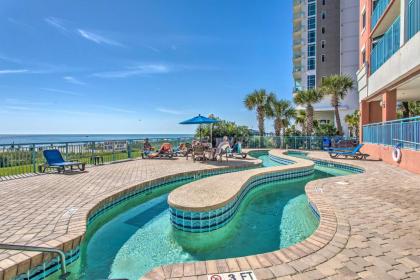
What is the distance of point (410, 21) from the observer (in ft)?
27.1

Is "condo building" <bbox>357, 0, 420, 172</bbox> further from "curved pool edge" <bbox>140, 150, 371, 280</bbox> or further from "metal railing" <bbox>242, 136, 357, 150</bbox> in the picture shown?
"curved pool edge" <bbox>140, 150, 371, 280</bbox>

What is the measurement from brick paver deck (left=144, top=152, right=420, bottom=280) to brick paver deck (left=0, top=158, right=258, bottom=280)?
5.03 ft

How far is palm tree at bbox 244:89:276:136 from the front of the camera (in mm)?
22953

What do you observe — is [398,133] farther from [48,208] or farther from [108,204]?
[48,208]

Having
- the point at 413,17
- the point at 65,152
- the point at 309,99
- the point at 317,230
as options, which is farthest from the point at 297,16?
the point at 317,230

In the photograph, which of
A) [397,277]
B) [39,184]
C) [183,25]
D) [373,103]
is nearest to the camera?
[397,277]

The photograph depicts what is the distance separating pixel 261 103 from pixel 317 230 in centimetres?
2044

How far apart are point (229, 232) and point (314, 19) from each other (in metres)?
38.3

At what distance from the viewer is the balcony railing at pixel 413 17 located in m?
7.73

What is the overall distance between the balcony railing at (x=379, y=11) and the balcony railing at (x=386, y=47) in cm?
125

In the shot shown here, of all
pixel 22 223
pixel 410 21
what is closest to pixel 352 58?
pixel 410 21

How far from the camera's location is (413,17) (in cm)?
805

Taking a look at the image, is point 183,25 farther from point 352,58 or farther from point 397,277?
point 352,58

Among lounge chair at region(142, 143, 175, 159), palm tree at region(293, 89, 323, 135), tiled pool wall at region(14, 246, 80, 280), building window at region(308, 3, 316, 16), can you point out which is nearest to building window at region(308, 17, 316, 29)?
building window at region(308, 3, 316, 16)
